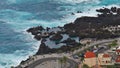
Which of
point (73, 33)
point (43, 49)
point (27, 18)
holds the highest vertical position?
point (43, 49)

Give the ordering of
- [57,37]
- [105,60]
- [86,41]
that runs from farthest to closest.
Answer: [57,37]
[86,41]
[105,60]

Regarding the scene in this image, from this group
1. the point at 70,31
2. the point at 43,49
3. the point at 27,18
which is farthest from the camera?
the point at 27,18

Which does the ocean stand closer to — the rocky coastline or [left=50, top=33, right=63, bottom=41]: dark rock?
the rocky coastline

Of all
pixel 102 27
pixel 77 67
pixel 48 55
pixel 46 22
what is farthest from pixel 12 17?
pixel 77 67

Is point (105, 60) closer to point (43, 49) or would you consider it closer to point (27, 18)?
point (43, 49)

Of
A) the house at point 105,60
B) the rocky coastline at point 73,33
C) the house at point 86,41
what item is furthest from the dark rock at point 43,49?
the house at point 105,60

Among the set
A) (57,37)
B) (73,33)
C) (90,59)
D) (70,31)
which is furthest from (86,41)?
(90,59)

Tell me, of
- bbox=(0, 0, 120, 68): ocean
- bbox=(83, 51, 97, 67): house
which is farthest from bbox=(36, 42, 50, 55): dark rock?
bbox=(83, 51, 97, 67): house
